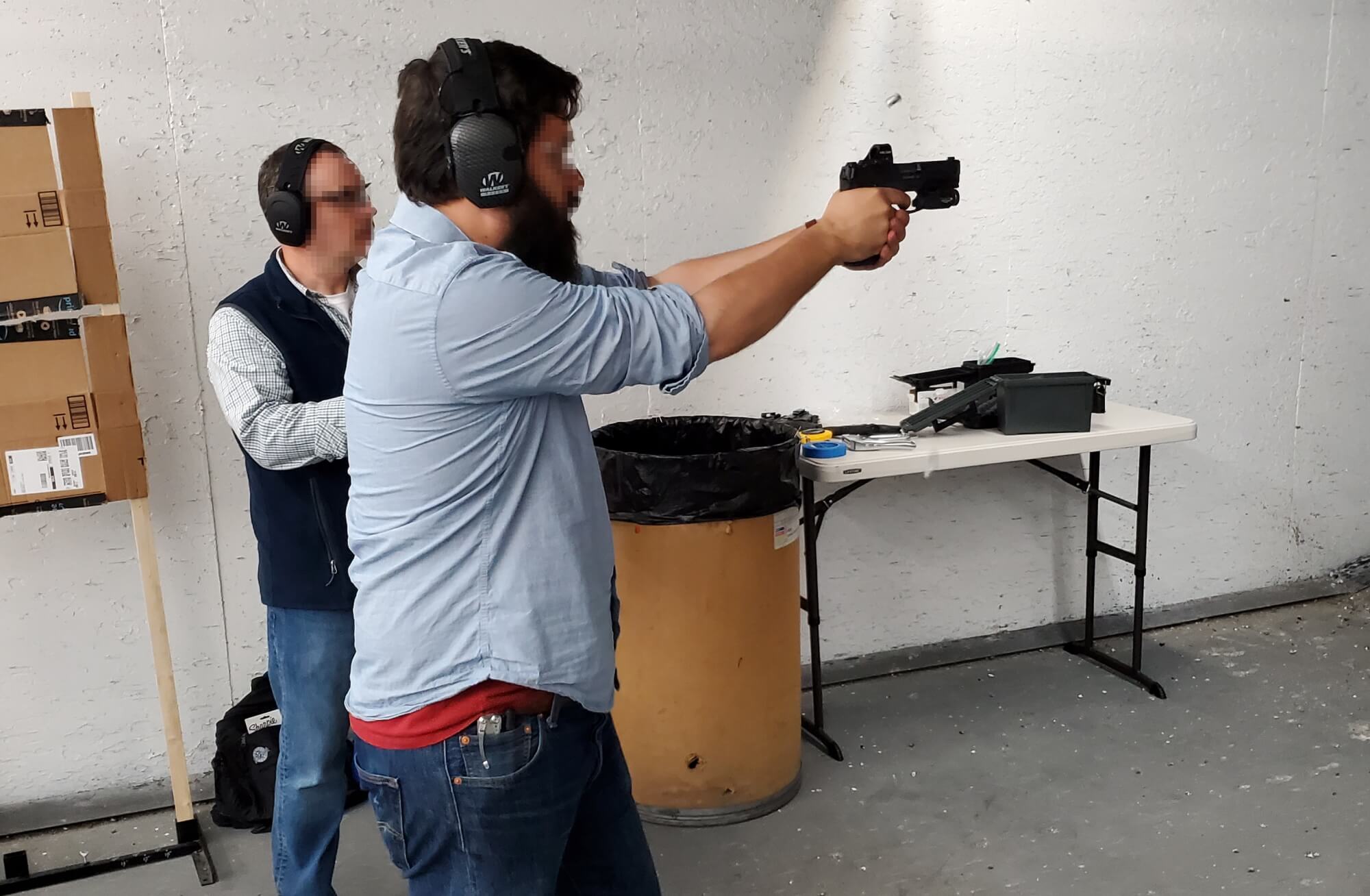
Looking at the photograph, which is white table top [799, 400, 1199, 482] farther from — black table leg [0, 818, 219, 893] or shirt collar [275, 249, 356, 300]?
black table leg [0, 818, 219, 893]

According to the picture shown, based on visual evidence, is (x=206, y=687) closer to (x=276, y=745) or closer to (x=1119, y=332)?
(x=276, y=745)

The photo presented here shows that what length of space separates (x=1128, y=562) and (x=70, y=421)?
2.95 meters

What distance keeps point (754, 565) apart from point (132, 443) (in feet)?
4.70

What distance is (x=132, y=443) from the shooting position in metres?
2.48

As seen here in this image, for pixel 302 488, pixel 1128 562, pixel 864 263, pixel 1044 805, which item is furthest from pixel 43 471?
pixel 1128 562

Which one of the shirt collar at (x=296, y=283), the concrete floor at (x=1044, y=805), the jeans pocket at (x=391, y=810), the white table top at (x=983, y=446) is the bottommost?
the concrete floor at (x=1044, y=805)

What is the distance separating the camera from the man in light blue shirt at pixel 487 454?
1.26m

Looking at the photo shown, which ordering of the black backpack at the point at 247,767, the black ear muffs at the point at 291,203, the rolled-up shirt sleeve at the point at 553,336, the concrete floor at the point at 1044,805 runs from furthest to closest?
the black backpack at the point at 247,767 → the concrete floor at the point at 1044,805 → the black ear muffs at the point at 291,203 → the rolled-up shirt sleeve at the point at 553,336

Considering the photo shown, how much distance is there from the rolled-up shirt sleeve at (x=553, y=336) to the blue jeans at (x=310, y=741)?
1100 millimetres

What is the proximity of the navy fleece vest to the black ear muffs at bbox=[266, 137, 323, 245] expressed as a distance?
91 mm

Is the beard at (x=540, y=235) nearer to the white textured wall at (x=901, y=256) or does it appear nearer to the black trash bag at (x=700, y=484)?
the black trash bag at (x=700, y=484)

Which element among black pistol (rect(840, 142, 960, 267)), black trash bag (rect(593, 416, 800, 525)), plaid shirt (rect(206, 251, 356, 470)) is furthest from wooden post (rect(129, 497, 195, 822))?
black pistol (rect(840, 142, 960, 267))

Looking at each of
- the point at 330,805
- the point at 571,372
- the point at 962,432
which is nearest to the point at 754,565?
the point at 962,432

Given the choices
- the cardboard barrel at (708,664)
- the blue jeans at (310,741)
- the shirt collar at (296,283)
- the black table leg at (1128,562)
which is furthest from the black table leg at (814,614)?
the shirt collar at (296,283)
